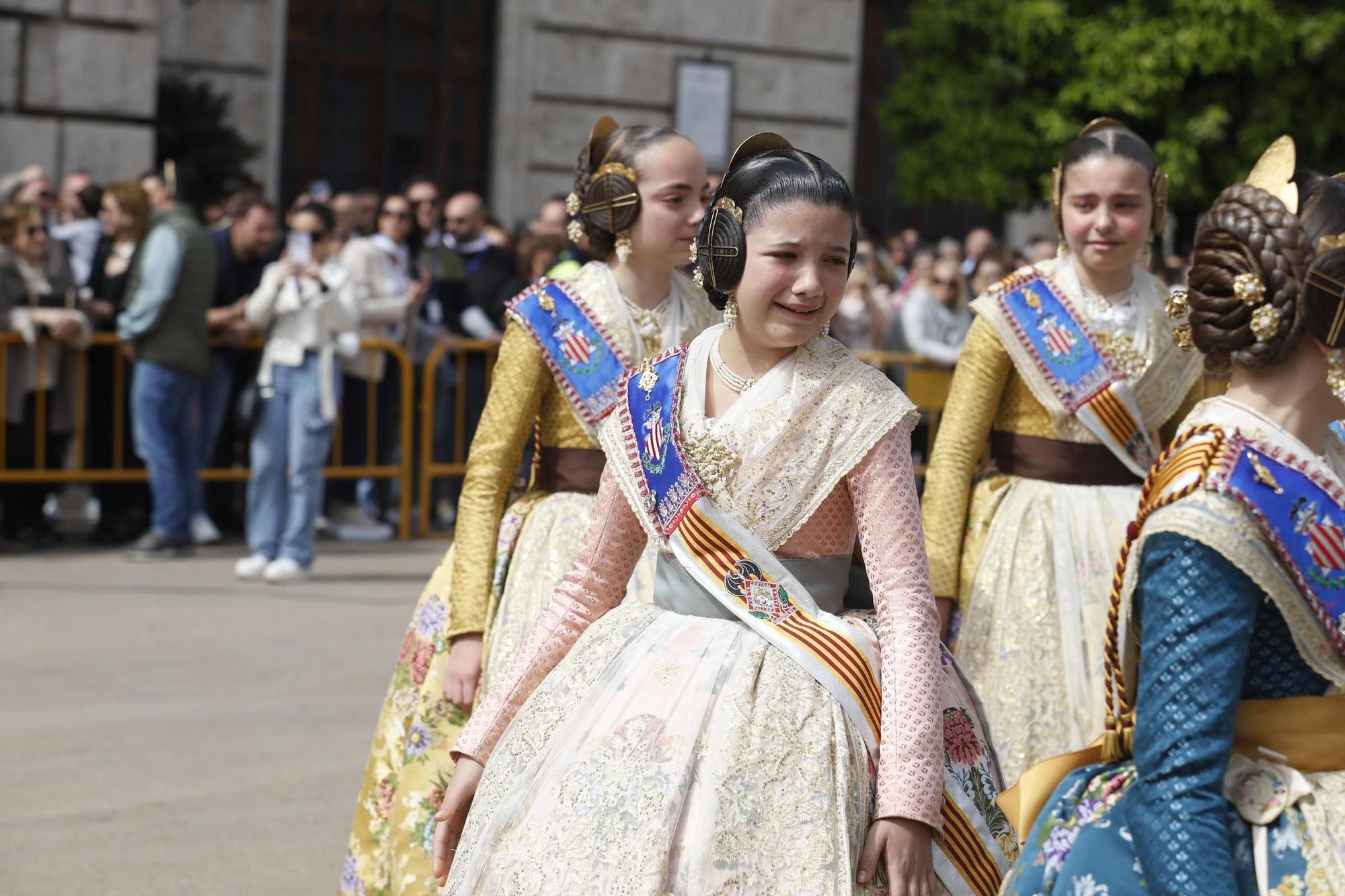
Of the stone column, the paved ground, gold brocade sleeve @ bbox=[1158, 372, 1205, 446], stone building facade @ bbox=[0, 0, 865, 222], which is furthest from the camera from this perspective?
stone building facade @ bbox=[0, 0, 865, 222]

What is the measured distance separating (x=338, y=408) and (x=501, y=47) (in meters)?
7.55

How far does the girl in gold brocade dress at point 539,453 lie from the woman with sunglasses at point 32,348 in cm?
632

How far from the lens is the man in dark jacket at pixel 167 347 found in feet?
33.9

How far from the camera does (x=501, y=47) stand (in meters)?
18.3

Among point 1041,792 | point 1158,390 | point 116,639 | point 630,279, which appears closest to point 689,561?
point 1041,792

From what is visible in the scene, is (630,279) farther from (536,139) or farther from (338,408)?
(536,139)

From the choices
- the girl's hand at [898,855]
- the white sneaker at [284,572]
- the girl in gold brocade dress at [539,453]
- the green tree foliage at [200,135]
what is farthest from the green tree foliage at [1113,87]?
the girl's hand at [898,855]

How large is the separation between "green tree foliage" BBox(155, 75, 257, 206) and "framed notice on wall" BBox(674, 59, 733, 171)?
4.15 metres

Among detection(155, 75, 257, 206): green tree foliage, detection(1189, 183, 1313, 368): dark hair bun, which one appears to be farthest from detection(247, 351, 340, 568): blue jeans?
detection(1189, 183, 1313, 368): dark hair bun

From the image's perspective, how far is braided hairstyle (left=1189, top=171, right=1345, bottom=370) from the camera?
247 centimetres

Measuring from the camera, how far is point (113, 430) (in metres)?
10.8

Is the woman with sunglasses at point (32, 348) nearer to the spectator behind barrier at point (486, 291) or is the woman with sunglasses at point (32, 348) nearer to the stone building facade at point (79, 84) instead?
the spectator behind barrier at point (486, 291)

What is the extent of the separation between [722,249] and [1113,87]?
1679 cm

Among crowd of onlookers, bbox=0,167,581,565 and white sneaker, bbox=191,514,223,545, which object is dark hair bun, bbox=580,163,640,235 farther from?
white sneaker, bbox=191,514,223,545
